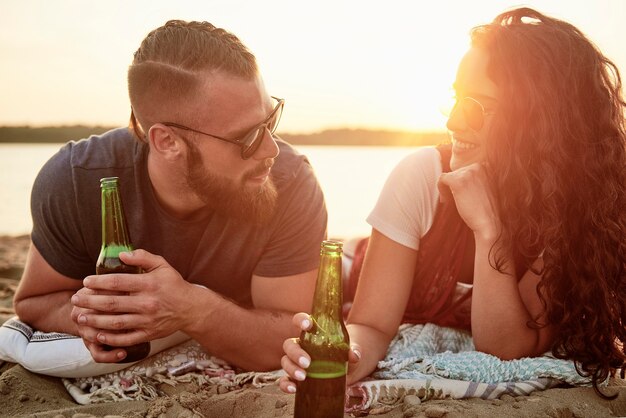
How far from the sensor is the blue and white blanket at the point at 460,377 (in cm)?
274

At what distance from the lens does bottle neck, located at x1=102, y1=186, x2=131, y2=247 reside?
2.53 metres

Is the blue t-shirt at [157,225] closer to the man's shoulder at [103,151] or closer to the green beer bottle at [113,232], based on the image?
the man's shoulder at [103,151]

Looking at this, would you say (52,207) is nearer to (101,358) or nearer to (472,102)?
(101,358)

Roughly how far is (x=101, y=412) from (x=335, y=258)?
4.83ft

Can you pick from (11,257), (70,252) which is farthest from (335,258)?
(11,257)

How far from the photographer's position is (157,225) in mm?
3266

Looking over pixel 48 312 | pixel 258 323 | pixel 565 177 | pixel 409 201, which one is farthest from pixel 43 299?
pixel 565 177

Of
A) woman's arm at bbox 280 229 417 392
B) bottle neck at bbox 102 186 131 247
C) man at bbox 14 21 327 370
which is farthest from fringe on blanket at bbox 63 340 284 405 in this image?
bottle neck at bbox 102 186 131 247

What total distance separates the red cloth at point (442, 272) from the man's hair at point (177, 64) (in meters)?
1.29

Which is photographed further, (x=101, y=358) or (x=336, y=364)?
(x=101, y=358)

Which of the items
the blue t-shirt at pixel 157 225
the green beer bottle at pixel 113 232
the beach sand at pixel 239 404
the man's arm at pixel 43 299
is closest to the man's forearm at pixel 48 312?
the man's arm at pixel 43 299

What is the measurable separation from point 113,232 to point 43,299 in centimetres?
88

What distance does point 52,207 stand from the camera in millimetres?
3143

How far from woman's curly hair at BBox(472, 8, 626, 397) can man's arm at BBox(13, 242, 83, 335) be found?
2.28 metres
